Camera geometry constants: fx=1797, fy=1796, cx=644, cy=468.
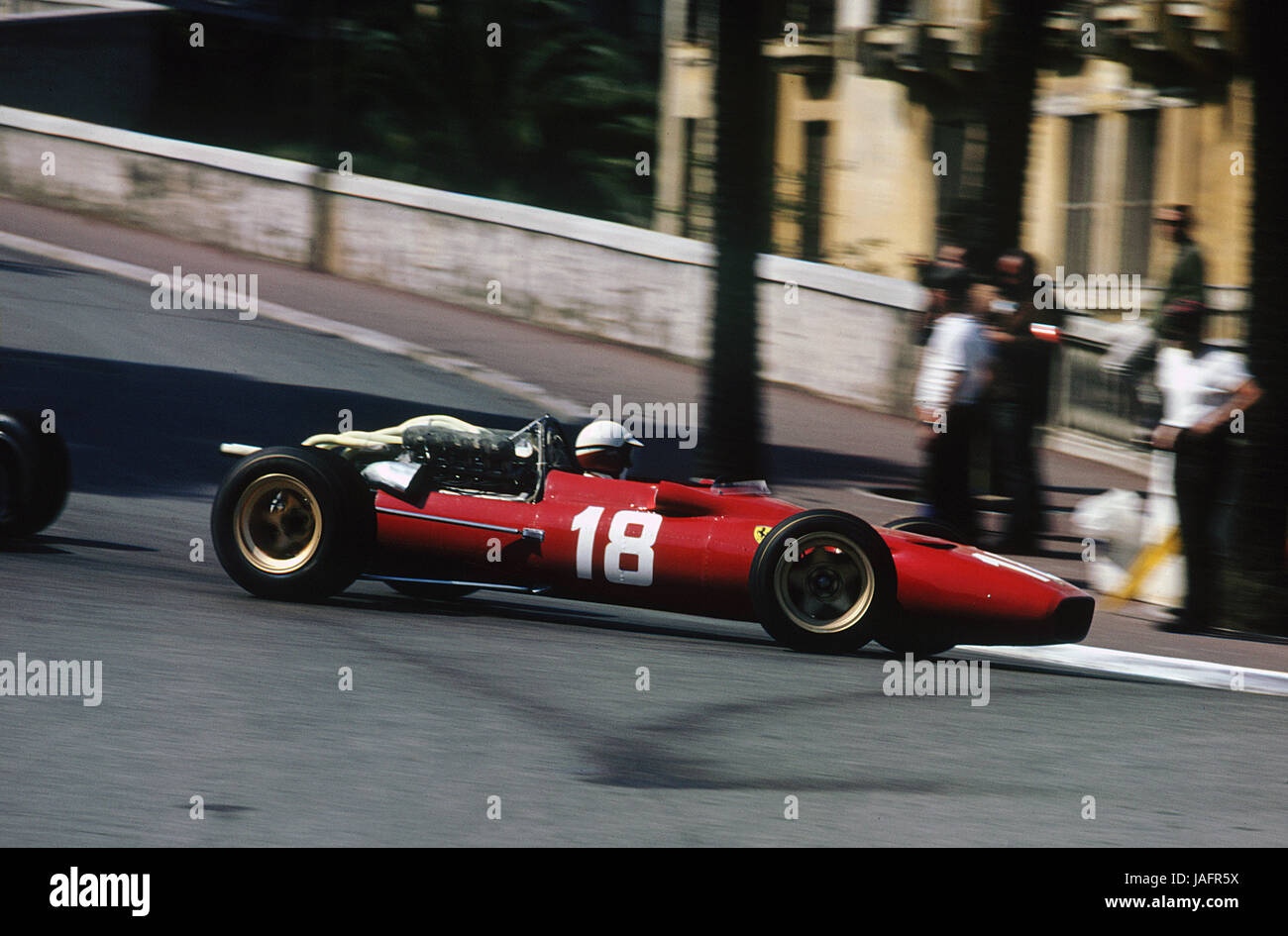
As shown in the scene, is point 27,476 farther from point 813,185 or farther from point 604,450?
point 813,185

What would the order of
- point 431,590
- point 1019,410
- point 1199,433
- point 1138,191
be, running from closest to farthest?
point 431,590, point 1199,433, point 1019,410, point 1138,191

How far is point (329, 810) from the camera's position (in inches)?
202

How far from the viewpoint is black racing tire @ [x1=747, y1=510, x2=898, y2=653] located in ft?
25.3

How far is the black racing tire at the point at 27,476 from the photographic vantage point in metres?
9.33

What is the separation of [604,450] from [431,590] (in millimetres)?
1161

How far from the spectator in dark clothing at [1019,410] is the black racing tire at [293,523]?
485 cm

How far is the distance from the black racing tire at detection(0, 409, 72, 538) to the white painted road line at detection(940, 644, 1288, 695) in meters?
4.70

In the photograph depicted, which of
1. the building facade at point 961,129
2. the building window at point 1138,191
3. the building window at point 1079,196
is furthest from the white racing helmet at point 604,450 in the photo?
the building window at point 1079,196

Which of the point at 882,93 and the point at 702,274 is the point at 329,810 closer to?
the point at 702,274

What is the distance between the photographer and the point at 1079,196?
71.3 ft

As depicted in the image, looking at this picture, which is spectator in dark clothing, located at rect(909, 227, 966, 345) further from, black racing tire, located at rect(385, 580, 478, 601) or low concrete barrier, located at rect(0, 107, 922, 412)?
low concrete barrier, located at rect(0, 107, 922, 412)

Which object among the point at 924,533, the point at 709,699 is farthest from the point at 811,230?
the point at 709,699

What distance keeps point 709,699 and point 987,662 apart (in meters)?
2.04

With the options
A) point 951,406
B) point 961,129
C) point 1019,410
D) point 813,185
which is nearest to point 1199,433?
point 951,406
